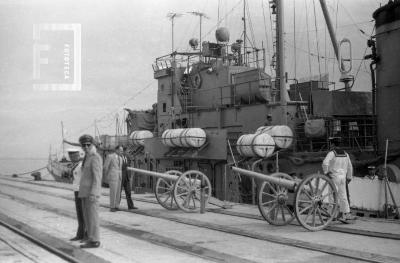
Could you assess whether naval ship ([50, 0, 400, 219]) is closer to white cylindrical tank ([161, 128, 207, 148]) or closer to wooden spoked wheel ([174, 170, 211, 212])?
white cylindrical tank ([161, 128, 207, 148])

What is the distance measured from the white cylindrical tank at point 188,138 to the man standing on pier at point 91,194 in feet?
33.9

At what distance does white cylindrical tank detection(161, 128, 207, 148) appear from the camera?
695 inches

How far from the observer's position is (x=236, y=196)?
15.9 meters

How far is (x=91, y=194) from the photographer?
285 inches

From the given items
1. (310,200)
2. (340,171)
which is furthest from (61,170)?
(310,200)

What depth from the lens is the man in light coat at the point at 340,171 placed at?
938 centimetres

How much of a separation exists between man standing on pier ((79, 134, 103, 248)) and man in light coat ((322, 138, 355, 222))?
4.34 m

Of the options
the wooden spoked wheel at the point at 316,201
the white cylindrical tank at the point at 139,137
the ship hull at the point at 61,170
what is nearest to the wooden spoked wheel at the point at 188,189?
the wooden spoked wheel at the point at 316,201

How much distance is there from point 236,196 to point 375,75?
536 cm

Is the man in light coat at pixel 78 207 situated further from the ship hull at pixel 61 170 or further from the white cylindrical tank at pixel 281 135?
the ship hull at pixel 61 170

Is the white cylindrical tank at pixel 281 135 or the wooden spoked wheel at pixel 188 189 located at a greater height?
the white cylindrical tank at pixel 281 135

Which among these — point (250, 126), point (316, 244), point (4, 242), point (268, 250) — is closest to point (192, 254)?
point (268, 250)

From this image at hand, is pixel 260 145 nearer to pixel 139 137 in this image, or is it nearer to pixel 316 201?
pixel 316 201

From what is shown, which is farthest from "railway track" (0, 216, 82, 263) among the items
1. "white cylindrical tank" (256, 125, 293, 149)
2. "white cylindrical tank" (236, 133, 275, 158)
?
"white cylindrical tank" (256, 125, 293, 149)
